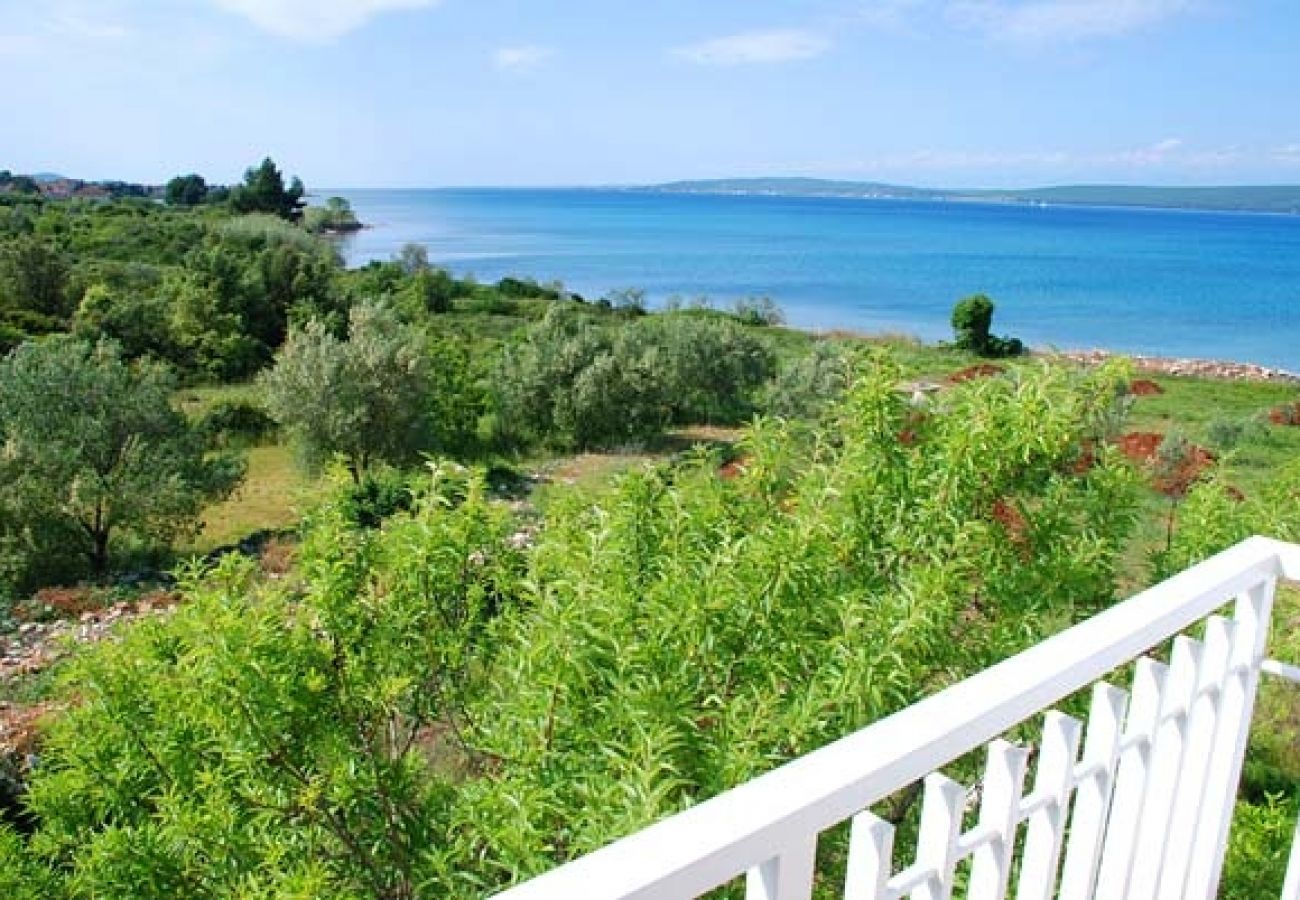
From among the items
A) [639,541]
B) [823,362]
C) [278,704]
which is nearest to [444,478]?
[639,541]

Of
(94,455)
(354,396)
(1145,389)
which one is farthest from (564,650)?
Result: (1145,389)

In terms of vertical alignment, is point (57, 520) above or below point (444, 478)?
below

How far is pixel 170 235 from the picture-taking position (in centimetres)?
4053

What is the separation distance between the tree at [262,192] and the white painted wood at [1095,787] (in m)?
67.4

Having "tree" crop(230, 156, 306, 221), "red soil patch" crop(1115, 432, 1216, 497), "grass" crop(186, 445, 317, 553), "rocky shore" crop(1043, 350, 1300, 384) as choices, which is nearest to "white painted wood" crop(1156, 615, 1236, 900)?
"red soil patch" crop(1115, 432, 1216, 497)

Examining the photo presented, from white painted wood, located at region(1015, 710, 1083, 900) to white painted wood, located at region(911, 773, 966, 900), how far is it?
0.72 ft

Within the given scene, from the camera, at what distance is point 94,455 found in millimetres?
13508

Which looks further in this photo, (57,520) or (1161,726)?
(57,520)

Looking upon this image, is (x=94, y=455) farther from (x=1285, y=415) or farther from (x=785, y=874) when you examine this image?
(x=1285, y=415)

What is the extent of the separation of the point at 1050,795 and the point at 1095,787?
0.15m

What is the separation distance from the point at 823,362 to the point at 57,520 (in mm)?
12831

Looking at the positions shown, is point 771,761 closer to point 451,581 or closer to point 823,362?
point 451,581

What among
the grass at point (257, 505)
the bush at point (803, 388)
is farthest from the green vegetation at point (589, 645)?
the bush at point (803, 388)

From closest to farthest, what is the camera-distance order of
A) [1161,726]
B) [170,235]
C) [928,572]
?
1. [1161,726]
2. [928,572]
3. [170,235]
